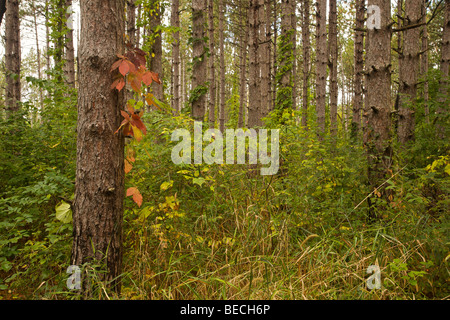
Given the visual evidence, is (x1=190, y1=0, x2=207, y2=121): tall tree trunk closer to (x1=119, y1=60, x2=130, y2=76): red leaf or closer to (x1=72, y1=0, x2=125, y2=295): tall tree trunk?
(x1=72, y1=0, x2=125, y2=295): tall tree trunk

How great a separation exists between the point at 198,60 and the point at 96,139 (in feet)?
13.7

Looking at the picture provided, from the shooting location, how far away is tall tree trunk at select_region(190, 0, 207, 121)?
5.73 m

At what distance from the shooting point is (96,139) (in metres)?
2.21

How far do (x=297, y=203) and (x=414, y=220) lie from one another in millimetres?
1216

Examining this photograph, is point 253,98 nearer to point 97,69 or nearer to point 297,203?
point 297,203

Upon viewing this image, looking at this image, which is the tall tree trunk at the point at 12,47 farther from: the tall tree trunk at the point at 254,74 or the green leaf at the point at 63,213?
the green leaf at the point at 63,213

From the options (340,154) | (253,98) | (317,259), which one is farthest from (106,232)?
(253,98)

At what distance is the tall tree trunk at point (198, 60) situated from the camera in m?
5.73

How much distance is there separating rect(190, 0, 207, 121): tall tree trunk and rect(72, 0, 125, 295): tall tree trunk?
3.48 m

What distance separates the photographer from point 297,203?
324 centimetres

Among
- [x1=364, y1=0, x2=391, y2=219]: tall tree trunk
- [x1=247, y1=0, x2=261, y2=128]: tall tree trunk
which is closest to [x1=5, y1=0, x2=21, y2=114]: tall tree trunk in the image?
[x1=247, y1=0, x2=261, y2=128]: tall tree trunk

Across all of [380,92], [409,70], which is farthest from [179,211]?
[409,70]

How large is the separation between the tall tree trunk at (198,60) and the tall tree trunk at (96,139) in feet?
11.4

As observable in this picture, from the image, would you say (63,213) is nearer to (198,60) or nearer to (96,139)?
(96,139)
